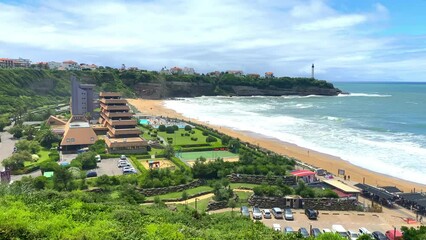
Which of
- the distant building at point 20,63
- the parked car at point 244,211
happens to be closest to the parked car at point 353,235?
the parked car at point 244,211

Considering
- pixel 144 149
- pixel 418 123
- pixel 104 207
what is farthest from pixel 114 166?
pixel 418 123

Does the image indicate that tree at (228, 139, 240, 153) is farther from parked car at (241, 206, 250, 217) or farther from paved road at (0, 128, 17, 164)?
paved road at (0, 128, 17, 164)

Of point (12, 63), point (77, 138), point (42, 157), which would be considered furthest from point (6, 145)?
point (12, 63)

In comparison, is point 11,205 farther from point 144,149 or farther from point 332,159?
point 332,159

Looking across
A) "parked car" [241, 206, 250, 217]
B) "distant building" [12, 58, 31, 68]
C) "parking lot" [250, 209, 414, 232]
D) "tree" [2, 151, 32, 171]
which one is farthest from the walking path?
"distant building" [12, 58, 31, 68]

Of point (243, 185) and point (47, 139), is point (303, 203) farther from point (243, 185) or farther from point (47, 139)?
point (47, 139)

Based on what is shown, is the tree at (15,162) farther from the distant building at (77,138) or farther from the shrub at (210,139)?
the shrub at (210,139)
